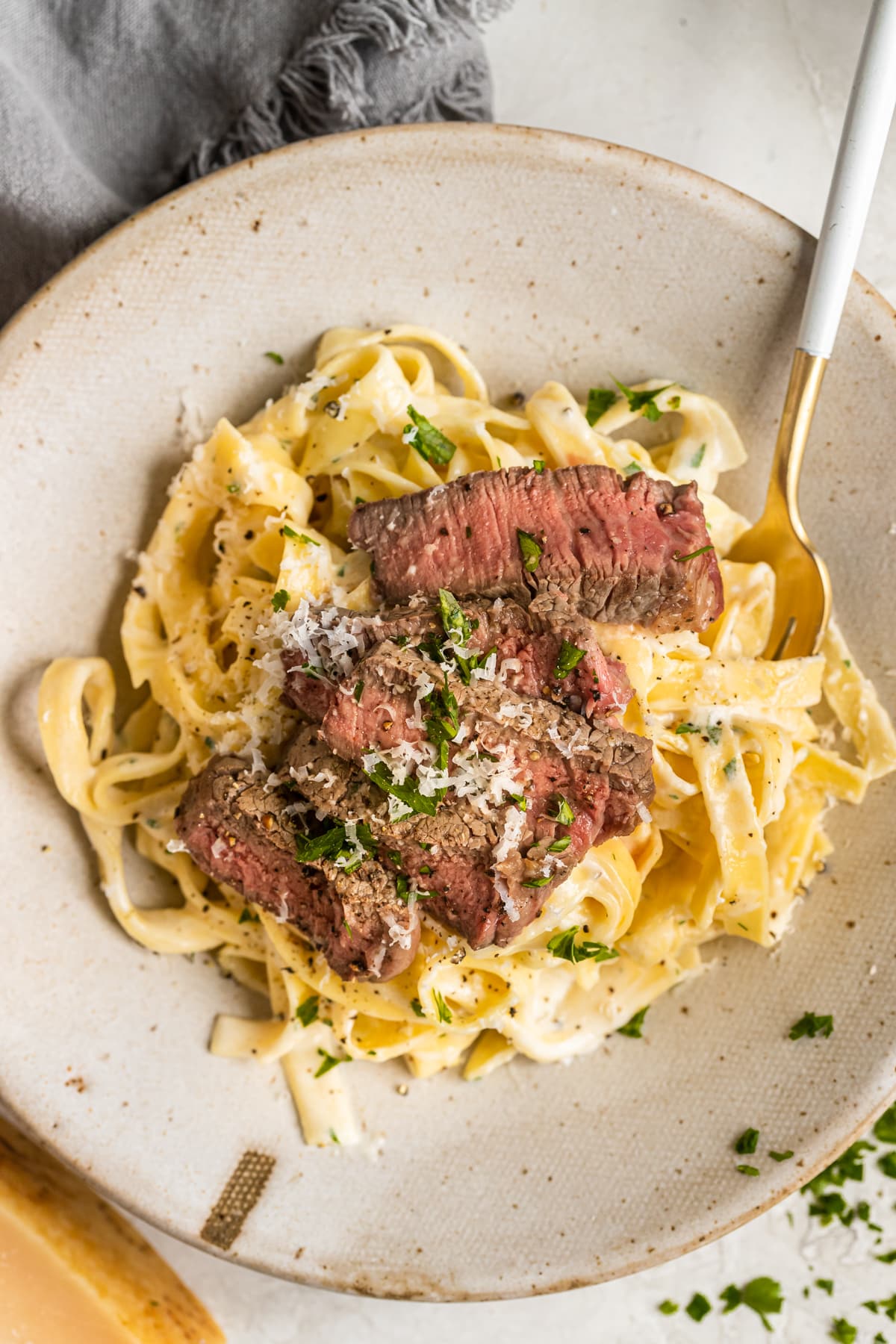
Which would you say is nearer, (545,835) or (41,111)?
(545,835)

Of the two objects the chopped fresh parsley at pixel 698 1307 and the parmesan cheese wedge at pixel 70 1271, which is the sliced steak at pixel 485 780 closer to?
the parmesan cheese wedge at pixel 70 1271

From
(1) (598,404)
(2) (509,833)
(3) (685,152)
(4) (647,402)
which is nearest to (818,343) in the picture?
(4) (647,402)

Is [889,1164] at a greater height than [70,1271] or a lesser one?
lesser

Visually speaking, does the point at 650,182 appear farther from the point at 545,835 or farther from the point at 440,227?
the point at 545,835

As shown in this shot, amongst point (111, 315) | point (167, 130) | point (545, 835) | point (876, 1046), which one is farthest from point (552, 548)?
point (167, 130)

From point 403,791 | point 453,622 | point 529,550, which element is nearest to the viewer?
point 403,791

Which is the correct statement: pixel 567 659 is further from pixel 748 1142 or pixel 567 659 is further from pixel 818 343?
pixel 748 1142

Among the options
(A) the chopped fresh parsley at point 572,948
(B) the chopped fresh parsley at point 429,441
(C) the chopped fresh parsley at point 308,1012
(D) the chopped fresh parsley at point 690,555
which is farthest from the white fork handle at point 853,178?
(C) the chopped fresh parsley at point 308,1012
